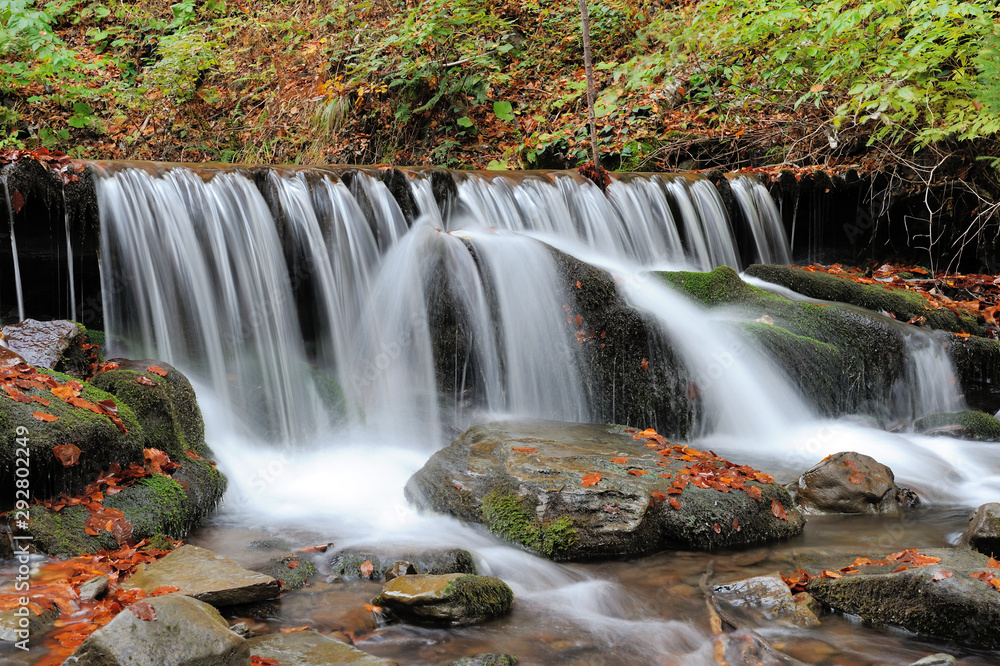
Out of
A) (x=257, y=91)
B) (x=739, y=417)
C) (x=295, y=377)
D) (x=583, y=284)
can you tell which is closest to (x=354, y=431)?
(x=295, y=377)

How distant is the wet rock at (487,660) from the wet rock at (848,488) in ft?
8.88

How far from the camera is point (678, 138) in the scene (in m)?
11.6

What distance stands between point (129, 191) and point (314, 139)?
6558 millimetres

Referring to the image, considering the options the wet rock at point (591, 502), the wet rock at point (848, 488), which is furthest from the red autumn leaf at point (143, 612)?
the wet rock at point (848, 488)

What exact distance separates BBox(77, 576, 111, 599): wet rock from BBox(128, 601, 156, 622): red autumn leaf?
2.76 feet

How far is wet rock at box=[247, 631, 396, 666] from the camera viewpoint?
271cm

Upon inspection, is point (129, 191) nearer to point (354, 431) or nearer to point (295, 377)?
point (295, 377)

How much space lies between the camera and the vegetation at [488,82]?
9547 millimetres

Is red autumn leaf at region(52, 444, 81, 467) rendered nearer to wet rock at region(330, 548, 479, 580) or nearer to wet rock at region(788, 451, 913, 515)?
wet rock at region(330, 548, 479, 580)

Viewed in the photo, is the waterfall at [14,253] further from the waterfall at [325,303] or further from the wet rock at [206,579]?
the wet rock at [206,579]

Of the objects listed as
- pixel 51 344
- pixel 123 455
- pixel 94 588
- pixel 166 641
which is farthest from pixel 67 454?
pixel 166 641

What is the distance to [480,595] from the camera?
3.36 metres

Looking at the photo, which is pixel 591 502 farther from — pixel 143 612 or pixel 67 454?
pixel 67 454

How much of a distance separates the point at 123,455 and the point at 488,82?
9.76 m
